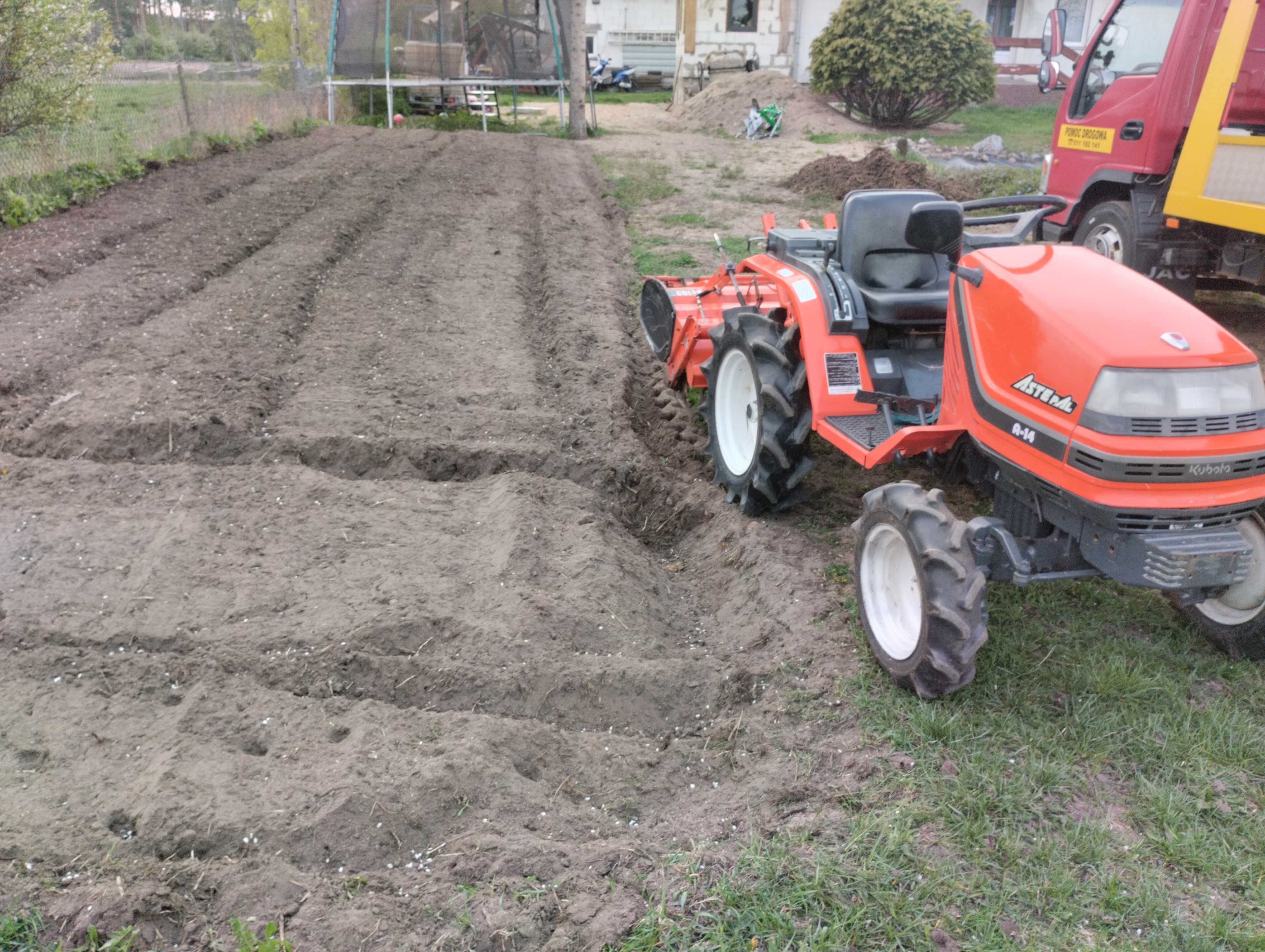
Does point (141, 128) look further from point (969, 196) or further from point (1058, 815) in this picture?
point (1058, 815)

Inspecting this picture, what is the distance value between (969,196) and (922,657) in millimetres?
9704

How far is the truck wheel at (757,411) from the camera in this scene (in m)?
4.44

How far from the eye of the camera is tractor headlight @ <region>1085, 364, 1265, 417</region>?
9.80ft

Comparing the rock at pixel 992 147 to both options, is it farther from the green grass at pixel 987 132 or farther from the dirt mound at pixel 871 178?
the dirt mound at pixel 871 178

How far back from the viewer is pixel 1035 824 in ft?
9.75

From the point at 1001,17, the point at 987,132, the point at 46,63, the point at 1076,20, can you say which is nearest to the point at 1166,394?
the point at 46,63

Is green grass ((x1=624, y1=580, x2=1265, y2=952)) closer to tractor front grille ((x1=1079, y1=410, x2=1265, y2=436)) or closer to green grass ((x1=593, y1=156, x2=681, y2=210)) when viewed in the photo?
tractor front grille ((x1=1079, y1=410, x2=1265, y2=436))

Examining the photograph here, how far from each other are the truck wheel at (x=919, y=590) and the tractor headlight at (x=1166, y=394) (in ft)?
1.92

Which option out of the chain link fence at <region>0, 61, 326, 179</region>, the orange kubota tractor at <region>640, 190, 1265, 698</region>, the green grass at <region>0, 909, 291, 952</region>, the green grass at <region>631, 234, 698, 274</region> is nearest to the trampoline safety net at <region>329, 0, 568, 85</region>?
the chain link fence at <region>0, 61, 326, 179</region>

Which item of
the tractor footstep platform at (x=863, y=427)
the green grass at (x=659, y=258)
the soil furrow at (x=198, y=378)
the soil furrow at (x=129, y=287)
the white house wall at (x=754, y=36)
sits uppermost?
the white house wall at (x=754, y=36)

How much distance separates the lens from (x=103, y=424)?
5277 millimetres

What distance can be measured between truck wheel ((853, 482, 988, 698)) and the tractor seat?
1396 millimetres

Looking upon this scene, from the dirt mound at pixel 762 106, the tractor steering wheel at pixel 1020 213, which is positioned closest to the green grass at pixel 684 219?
the tractor steering wheel at pixel 1020 213

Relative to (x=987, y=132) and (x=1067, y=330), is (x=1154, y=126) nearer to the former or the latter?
(x=1067, y=330)
